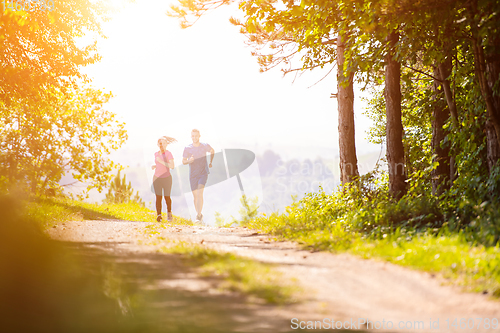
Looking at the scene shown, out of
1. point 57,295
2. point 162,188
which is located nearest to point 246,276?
point 57,295

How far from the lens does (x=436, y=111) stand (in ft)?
32.9

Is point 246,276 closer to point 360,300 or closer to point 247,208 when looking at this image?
point 360,300

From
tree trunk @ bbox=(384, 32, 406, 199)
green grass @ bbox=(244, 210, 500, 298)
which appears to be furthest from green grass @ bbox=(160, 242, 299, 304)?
tree trunk @ bbox=(384, 32, 406, 199)

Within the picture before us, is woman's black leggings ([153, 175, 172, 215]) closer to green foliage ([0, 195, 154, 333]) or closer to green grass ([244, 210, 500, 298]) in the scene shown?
green grass ([244, 210, 500, 298])

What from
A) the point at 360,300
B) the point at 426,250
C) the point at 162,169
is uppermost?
the point at 162,169

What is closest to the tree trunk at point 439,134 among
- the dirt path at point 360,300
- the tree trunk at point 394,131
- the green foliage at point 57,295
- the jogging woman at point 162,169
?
the tree trunk at point 394,131

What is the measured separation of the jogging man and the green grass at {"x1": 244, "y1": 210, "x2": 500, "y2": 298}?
4961mm

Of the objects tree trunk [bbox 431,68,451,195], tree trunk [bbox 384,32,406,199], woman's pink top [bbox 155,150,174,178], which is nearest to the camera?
tree trunk [bbox 384,32,406,199]

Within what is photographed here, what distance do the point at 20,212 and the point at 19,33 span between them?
6.00 m

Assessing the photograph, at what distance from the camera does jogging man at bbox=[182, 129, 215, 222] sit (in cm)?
1212

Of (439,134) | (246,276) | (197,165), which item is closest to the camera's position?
(246,276)

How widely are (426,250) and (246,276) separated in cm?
209

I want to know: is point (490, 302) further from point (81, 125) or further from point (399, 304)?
point (81, 125)

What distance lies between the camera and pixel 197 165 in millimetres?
12125
